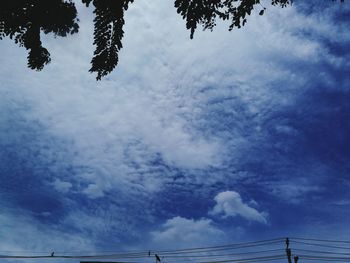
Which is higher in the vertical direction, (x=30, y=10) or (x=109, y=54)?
(x=30, y=10)

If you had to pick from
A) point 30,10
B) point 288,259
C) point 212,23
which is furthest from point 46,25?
point 288,259

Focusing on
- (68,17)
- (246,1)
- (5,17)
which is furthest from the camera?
(246,1)

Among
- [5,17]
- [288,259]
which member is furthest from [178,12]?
[288,259]

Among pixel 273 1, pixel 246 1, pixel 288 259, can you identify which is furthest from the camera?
pixel 288 259

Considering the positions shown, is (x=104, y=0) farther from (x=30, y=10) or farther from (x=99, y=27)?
(x=30, y=10)

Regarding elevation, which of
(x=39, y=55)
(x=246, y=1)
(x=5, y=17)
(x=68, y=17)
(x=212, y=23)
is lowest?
(x=39, y=55)

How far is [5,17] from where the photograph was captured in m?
1.99

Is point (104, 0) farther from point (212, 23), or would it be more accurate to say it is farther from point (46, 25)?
point (212, 23)

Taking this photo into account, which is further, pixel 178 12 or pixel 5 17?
pixel 5 17

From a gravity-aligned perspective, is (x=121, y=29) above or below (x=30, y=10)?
below

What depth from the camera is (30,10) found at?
2.00m

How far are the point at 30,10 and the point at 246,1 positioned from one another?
1.68 meters

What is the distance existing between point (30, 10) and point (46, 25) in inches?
5.2

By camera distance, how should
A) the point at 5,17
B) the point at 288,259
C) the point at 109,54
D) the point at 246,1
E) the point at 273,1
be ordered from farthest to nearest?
1. the point at 288,259
2. the point at 273,1
3. the point at 246,1
4. the point at 5,17
5. the point at 109,54
